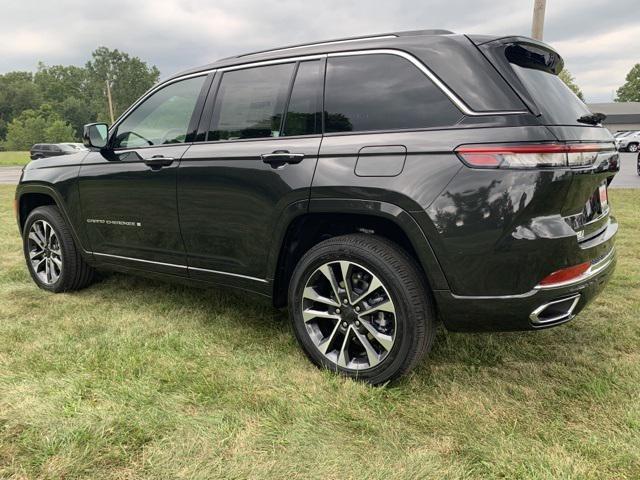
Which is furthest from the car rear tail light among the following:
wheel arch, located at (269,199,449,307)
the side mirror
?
the side mirror

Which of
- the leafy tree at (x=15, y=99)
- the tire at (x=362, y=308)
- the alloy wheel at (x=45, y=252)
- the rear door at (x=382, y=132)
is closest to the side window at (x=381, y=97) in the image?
the rear door at (x=382, y=132)

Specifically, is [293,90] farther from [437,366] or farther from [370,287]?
[437,366]

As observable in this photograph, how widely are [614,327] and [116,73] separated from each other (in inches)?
Answer: 4852

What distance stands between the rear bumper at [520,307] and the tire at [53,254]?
10.1ft

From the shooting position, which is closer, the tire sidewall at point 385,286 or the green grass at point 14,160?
the tire sidewall at point 385,286

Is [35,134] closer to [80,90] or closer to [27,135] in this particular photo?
[27,135]

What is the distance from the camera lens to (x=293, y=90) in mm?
2879

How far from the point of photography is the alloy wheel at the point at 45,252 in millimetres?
4199

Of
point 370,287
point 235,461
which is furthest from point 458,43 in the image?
point 235,461

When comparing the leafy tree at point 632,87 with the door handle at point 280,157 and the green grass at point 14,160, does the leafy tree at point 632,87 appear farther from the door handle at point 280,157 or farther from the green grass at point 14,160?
the door handle at point 280,157

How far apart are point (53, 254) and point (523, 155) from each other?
3.76 meters

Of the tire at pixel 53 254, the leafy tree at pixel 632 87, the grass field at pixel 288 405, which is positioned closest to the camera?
the grass field at pixel 288 405

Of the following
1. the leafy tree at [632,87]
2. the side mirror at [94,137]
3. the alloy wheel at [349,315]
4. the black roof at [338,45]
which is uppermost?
the leafy tree at [632,87]

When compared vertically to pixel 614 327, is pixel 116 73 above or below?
above
